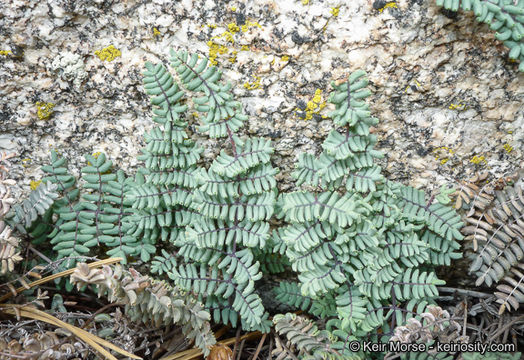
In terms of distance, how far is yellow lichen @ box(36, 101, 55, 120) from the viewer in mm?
2520

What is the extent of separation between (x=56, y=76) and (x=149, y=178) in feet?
2.37

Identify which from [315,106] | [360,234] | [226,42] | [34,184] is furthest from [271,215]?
[34,184]

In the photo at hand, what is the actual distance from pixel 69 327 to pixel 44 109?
3.79 feet

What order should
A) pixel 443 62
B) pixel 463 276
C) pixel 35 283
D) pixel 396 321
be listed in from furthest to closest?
pixel 463 276
pixel 35 283
pixel 396 321
pixel 443 62

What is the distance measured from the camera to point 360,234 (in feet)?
7.57

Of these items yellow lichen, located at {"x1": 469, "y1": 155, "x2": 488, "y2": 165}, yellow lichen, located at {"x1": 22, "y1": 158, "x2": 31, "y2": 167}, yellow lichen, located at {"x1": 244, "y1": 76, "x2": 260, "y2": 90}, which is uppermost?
yellow lichen, located at {"x1": 244, "y1": 76, "x2": 260, "y2": 90}

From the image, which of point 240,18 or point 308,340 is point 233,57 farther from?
point 308,340

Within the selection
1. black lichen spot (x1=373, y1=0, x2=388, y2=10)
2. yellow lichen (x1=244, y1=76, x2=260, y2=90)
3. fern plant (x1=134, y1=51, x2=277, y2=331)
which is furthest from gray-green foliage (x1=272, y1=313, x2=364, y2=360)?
black lichen spot (x1=373, y1=0, x2=388, y2=10)

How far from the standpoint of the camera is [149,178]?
249 centimetres

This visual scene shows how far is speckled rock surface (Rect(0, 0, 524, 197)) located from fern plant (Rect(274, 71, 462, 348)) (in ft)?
0.58

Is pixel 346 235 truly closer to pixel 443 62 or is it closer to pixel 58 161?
pixel 443 62

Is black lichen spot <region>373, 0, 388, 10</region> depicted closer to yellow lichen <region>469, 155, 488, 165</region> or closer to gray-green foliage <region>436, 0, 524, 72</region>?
gray-green foliage <region>436, 0, 524, 72</region>

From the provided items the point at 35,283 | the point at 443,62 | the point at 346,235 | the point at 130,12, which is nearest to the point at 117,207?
the point at 35,283

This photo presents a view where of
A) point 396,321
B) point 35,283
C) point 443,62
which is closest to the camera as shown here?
point 443,62
